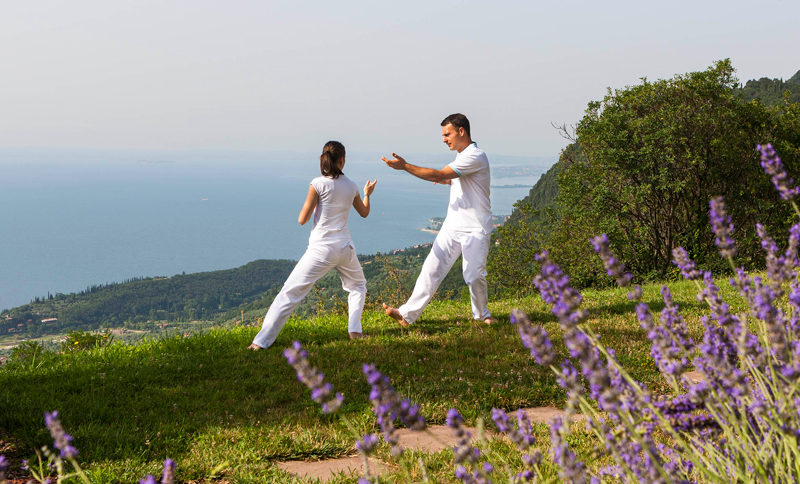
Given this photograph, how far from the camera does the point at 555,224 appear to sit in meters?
27.1

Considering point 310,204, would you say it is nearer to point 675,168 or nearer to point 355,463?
point 355,463

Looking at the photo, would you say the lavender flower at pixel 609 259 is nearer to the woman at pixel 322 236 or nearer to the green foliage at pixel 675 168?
the woman at pixel 322 236

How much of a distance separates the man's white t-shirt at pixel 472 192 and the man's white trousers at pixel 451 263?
0.15 meters

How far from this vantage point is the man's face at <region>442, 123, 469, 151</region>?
7965 mm

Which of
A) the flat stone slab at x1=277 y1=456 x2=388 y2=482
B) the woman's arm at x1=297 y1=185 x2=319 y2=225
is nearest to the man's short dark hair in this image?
the woman's arm at x1=297 y1=185 x2=319 y2=225

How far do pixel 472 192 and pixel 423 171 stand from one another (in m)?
0.81

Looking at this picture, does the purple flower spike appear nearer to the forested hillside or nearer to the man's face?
the man's face

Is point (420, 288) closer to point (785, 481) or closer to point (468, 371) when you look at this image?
point (468, 371)

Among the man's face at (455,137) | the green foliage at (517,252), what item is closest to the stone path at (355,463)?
the man's face at (455,137)

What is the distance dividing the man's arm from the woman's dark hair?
2.01 ft

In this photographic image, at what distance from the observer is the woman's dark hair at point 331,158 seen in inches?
289

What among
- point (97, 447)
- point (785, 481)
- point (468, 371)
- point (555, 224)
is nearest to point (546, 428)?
point (468, 371)

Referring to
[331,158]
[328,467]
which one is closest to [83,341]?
[331,158]

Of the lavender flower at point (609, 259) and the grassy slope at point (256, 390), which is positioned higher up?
the lavender flower at point (609, 259)
